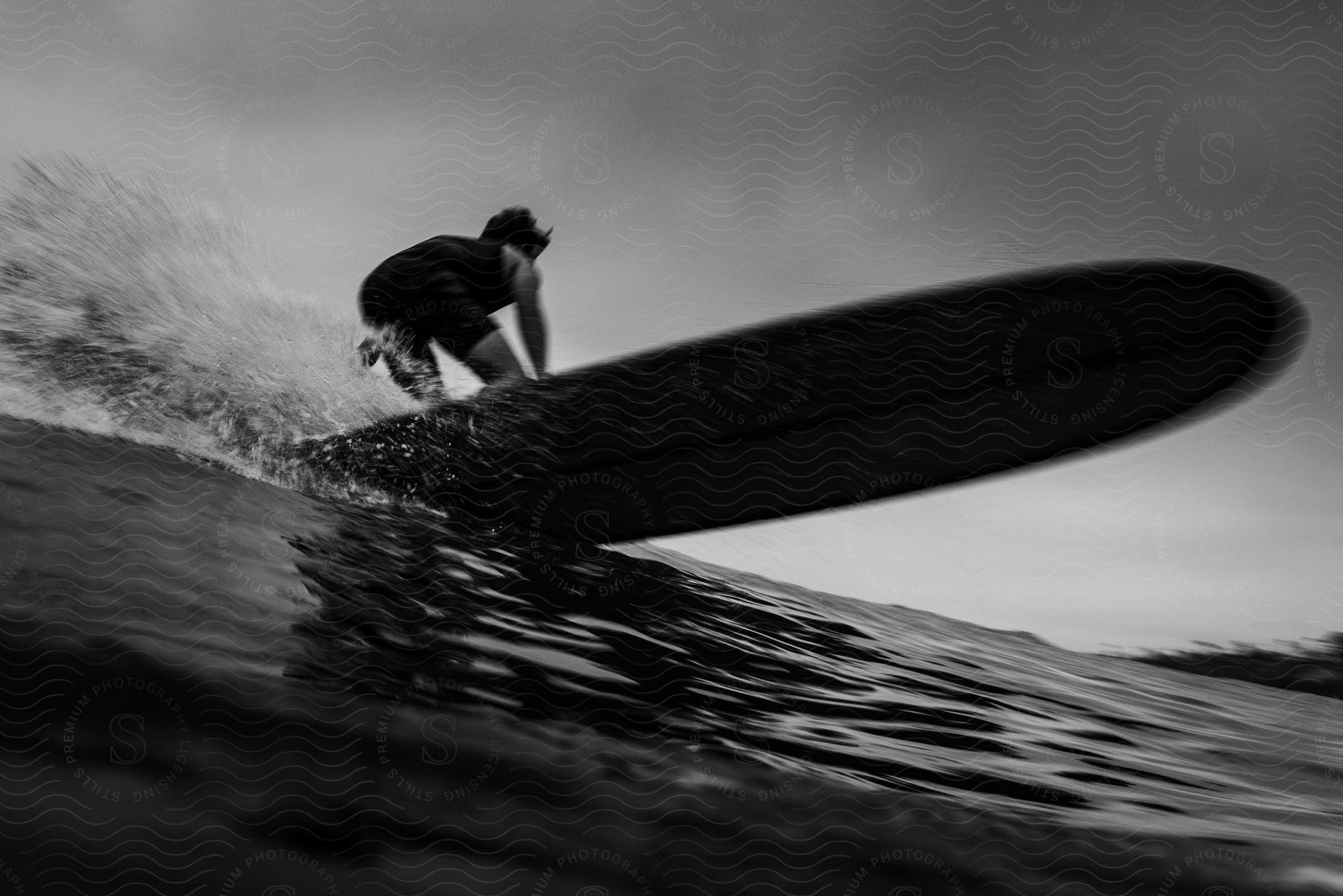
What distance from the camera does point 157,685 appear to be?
138 cm

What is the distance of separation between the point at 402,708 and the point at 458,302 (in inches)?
69.6

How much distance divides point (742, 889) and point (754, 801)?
0.20 metres

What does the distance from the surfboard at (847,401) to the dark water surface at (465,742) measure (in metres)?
0.38

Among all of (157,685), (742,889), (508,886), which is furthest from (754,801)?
(157,685)

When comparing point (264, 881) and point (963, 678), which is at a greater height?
point (963, 678)

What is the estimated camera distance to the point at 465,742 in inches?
56.6

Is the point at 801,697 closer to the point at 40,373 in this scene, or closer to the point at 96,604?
the point at 96,604

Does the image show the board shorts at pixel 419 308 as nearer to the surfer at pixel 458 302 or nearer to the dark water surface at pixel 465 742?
the surfer at pixel 458 302

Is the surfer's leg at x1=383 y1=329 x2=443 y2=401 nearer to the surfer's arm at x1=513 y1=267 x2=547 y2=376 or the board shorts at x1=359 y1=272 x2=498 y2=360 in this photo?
the board shorts at x1=359 y1=272 x2=498 y2=360

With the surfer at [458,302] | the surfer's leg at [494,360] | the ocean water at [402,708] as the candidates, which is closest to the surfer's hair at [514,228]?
the surfer at [458,302]

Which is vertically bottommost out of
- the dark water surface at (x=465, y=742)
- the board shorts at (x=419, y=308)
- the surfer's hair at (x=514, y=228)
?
the dark water surface at (x=465, y=742)

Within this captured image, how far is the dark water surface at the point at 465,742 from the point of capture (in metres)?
1.21

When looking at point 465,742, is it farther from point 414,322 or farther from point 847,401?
point 847,401

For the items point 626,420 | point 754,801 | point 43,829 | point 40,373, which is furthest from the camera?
point 626,420
